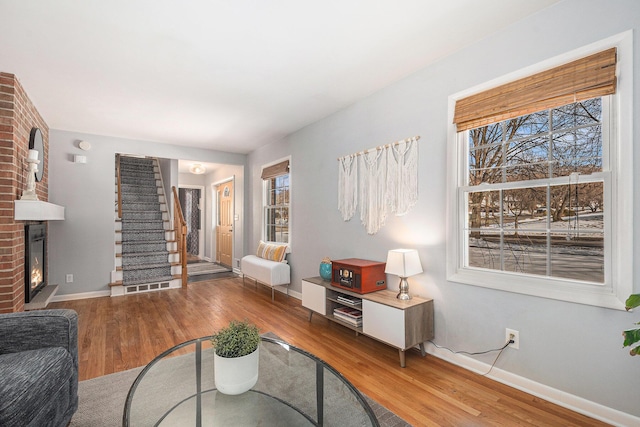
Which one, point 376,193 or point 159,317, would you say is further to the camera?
point 159,317

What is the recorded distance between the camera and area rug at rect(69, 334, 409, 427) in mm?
1764

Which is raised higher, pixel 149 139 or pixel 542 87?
pixel 149 139

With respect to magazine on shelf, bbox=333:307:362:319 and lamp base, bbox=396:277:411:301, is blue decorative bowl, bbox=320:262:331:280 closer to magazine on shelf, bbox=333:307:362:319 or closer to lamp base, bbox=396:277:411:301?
magazine on shelf, bbox=333:307:362:319

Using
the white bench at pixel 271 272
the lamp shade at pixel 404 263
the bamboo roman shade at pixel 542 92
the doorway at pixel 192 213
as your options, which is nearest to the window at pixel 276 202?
the white bench at pixel 271 272

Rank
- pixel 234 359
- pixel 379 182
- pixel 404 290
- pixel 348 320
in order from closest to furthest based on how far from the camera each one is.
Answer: pixel 234 359 < pixel 404 290 < pixel 348 320 < pixel 379 182

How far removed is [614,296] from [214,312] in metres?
3.73

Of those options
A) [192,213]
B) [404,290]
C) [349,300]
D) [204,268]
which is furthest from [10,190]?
[192,213]

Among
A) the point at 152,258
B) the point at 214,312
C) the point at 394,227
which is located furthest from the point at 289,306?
the point at 152,258

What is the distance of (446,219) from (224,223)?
5.95m

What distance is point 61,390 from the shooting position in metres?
1.59

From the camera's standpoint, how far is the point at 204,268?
6957 mm

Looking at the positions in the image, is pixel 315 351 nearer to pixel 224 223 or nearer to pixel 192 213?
pixel 224 223

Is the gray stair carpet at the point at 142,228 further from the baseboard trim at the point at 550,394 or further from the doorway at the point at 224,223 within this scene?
the baseboard trim at the point at 550,394

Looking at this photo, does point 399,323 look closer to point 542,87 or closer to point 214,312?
point 542,87
